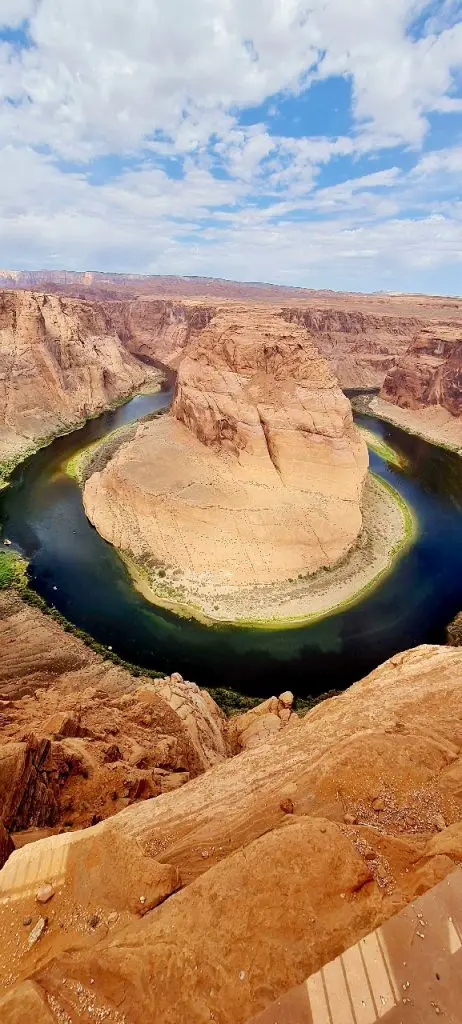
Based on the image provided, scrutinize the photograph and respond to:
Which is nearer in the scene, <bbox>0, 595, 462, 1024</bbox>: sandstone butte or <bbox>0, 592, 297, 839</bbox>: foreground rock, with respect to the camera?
<bbox>0, 595, 462, 1024</bbox>: sandstone butte

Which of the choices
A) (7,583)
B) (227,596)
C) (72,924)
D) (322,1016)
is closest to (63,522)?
(7,583)

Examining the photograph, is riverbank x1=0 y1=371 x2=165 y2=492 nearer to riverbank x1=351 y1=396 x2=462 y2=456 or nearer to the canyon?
the canyon

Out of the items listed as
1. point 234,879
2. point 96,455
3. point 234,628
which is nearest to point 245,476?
point 234,628

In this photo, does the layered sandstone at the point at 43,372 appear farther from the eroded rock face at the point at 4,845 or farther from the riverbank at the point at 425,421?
the eroded rock face at the point at 4,845

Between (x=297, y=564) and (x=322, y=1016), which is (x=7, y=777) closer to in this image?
(x=322, y=1016)

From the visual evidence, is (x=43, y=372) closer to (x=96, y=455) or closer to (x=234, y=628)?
(x=96, y=455)

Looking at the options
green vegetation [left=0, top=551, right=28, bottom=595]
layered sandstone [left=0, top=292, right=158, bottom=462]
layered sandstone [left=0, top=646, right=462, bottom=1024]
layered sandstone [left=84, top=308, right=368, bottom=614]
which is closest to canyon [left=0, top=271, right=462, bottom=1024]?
layered sandstone [left=0, top=646, right=462, bottom=1024]
